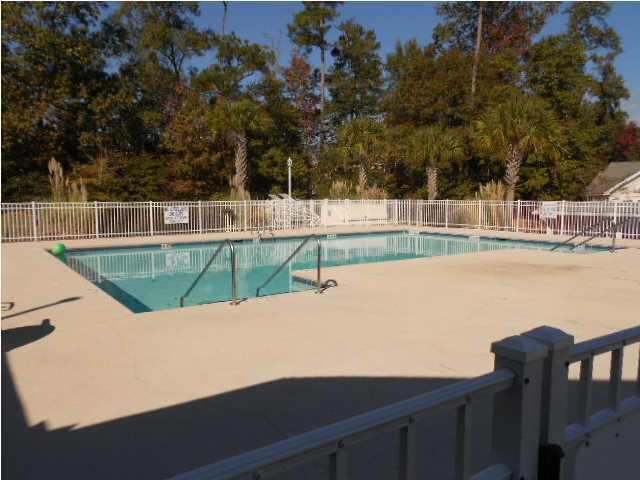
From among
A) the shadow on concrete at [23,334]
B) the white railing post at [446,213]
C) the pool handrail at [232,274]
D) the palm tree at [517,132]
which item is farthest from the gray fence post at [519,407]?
the palm tree at [517,132]

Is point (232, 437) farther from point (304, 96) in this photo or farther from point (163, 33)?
point (304, 96)

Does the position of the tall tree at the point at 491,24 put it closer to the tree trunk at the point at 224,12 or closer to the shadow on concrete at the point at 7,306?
the tree trunk at the point at 224,12

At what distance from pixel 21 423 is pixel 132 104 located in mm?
28316

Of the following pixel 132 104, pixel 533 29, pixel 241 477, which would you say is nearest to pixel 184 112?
pixel 132 104

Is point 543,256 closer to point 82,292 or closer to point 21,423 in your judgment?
point 82,292

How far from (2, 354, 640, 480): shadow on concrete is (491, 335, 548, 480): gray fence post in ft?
2.35

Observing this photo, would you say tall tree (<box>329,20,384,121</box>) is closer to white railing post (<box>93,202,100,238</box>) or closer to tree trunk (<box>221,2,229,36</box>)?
tree trunk (<box>221,2,229,36</box>)

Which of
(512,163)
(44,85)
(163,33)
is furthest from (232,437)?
(163,33)

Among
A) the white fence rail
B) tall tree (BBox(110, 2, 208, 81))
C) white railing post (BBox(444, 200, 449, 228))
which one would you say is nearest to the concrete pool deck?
the white fence rail

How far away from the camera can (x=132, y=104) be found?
2891 cm

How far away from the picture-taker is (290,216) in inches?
886

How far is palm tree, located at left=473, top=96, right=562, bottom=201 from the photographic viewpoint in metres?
22.5

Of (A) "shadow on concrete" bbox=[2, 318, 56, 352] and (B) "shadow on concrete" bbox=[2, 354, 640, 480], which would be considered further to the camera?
(A) "shadow on concrete" bbox=[2, 318, 56, 352]

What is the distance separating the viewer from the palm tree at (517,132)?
22453 millimetres
